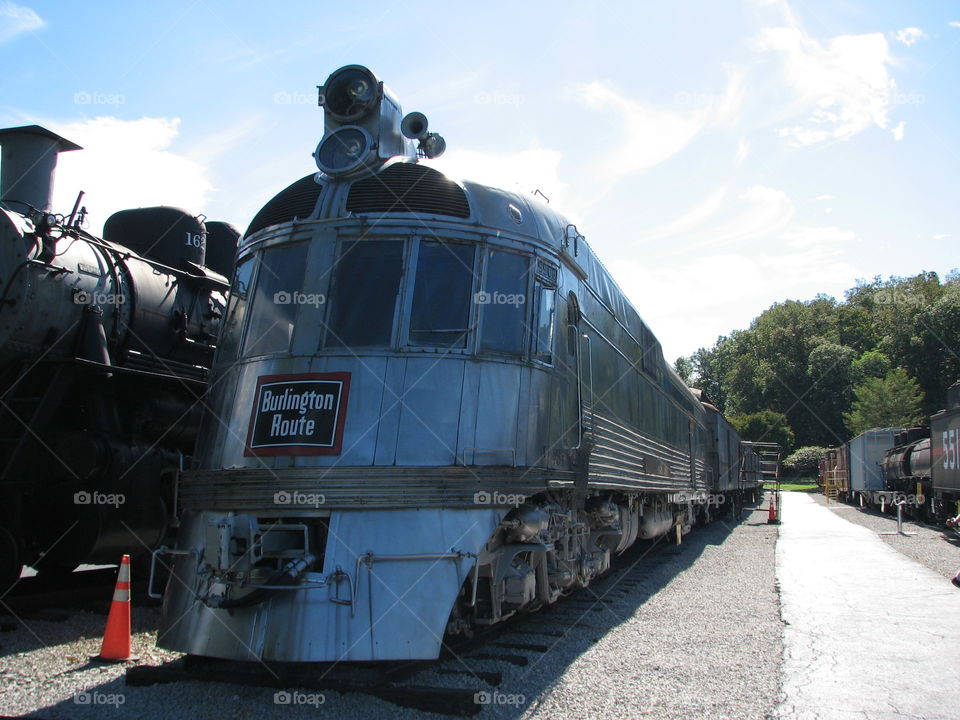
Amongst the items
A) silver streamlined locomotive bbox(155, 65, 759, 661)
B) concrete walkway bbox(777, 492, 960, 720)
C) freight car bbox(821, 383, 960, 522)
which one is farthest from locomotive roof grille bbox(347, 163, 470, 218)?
freight car bbox(821, 383, 960, 522)

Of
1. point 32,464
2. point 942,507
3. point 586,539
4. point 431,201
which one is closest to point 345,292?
point 431,201

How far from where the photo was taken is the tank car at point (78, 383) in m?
7.29

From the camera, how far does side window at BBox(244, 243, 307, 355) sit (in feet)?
18.3

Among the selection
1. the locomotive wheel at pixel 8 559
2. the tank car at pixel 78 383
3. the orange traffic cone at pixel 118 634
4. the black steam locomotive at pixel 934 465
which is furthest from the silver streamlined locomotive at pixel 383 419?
the black steam locomotive at pixel 934 465

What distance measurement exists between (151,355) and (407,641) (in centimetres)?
559

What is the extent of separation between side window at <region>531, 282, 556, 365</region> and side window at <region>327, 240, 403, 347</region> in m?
1.10

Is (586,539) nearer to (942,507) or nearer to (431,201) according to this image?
(431,201)

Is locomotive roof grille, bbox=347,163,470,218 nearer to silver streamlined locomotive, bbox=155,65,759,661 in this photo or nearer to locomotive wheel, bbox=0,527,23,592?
silver streamlined locomotive, bbox=155,65,759,661

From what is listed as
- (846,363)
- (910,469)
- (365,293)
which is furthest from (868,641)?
(846,363)

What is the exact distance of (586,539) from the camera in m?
7.14

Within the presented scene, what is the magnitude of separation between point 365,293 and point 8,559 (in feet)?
14.8

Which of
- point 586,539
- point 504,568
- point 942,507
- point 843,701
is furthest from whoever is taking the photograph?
point 942,507

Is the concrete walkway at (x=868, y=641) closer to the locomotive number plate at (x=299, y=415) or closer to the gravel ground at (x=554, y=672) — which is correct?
the gravel ground at (x=554, y=672)

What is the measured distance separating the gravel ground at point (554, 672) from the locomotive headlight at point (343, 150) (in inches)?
150
